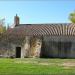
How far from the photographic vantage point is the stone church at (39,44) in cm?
5378

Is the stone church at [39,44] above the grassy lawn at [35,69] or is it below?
above

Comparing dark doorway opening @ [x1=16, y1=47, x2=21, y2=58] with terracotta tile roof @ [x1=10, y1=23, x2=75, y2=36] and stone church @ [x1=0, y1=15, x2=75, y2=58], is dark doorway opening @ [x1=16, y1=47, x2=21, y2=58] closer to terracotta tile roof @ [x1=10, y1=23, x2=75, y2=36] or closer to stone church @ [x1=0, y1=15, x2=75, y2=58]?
stone church @ [x1=0, y1=15, x2=75, y2=58]

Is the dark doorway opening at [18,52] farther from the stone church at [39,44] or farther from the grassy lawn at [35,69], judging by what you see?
the grassy lawn at [35,69]

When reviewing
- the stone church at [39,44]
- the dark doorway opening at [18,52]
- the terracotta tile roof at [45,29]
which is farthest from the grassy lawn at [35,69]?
the terracotta tile roof at [45,29]

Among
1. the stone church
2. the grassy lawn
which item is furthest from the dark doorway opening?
the grassy lawn

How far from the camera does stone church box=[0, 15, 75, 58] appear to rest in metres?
53.8

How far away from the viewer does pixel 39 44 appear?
53.9 m

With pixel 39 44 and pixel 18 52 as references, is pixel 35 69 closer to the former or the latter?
pixel 39 44

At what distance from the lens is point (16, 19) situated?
65.1 meters

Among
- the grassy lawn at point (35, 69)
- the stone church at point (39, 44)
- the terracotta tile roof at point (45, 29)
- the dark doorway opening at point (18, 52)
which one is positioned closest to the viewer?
the grassy lawn at point (35, 69)

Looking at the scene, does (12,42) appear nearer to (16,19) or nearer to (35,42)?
(35,42)

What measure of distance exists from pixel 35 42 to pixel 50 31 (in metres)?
4.28

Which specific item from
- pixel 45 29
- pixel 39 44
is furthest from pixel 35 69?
pixel 45 29

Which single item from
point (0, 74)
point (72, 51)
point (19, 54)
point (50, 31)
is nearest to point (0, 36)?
point (19, 54)
